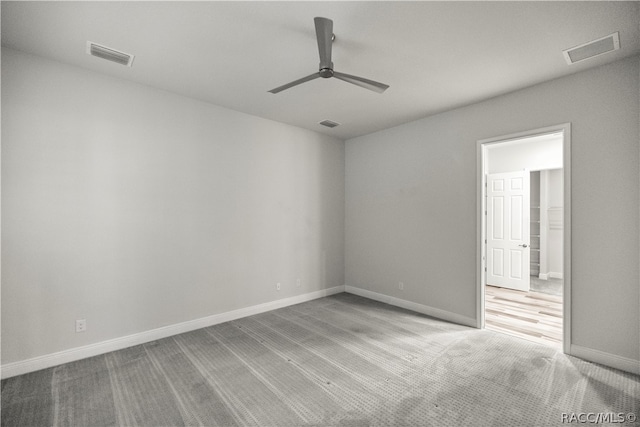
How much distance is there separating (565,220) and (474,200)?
Result: 977mm

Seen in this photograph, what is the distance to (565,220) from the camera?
3.04 metres

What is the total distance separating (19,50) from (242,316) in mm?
3649

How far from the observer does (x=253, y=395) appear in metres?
2.33

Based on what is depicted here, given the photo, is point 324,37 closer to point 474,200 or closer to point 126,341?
point 474,200

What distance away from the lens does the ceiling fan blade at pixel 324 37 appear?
206 centimetres

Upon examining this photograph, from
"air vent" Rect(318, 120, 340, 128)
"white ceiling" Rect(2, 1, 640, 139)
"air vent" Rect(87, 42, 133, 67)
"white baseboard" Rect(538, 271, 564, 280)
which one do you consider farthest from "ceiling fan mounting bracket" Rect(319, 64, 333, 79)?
"white baseboard" Rect(538, 271, 564, 280)

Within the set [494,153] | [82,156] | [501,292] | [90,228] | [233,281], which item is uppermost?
[494,153]

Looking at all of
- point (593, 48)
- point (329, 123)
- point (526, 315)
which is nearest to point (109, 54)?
point (329, 123)

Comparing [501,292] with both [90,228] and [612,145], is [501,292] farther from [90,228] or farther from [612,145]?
[90,228]

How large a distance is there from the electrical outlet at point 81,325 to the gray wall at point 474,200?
387 cm

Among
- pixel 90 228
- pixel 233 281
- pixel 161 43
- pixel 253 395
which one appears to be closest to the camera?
pixel 253 395

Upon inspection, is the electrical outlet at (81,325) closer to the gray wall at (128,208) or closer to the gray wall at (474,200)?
the gray wall at (128,208)

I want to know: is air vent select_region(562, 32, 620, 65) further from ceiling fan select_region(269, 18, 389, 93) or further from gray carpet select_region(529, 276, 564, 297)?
gray carpet select_region(529, 276, 564, 297)

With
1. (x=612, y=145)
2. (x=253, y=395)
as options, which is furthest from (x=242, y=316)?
(x=612, y=145)
